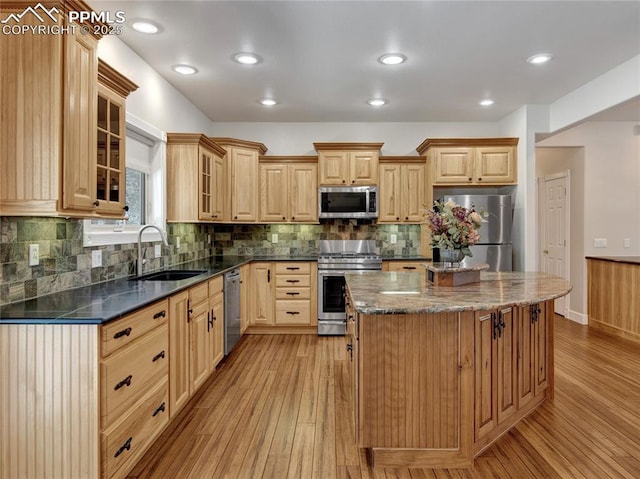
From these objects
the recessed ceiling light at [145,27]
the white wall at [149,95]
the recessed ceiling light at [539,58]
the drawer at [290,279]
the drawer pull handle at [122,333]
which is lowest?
the drawer at [290,279]

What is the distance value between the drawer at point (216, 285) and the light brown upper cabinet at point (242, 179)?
157 cm

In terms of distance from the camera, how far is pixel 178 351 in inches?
104

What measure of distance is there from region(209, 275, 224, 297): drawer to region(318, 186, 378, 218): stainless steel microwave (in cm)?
187

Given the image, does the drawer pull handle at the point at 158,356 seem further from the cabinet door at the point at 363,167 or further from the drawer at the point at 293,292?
the cabinet door at the point at 363,167

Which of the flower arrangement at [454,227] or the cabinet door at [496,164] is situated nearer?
the flower arrangement at [454,227]

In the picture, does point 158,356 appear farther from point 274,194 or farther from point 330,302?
point 274,194

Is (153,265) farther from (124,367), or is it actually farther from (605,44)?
(605,44)

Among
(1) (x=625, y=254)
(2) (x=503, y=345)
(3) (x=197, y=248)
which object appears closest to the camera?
(2) (x=503, y=345)

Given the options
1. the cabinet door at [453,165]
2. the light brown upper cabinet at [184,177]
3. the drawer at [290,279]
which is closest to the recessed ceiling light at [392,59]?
the cabinet door at [453,165]

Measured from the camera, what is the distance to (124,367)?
1913 millimetres

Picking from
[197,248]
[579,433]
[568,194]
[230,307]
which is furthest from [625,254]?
[197,248]

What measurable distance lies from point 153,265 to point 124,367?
182 centimetres

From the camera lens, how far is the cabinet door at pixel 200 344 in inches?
114

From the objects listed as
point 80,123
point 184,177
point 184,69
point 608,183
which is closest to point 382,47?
point 184,69
